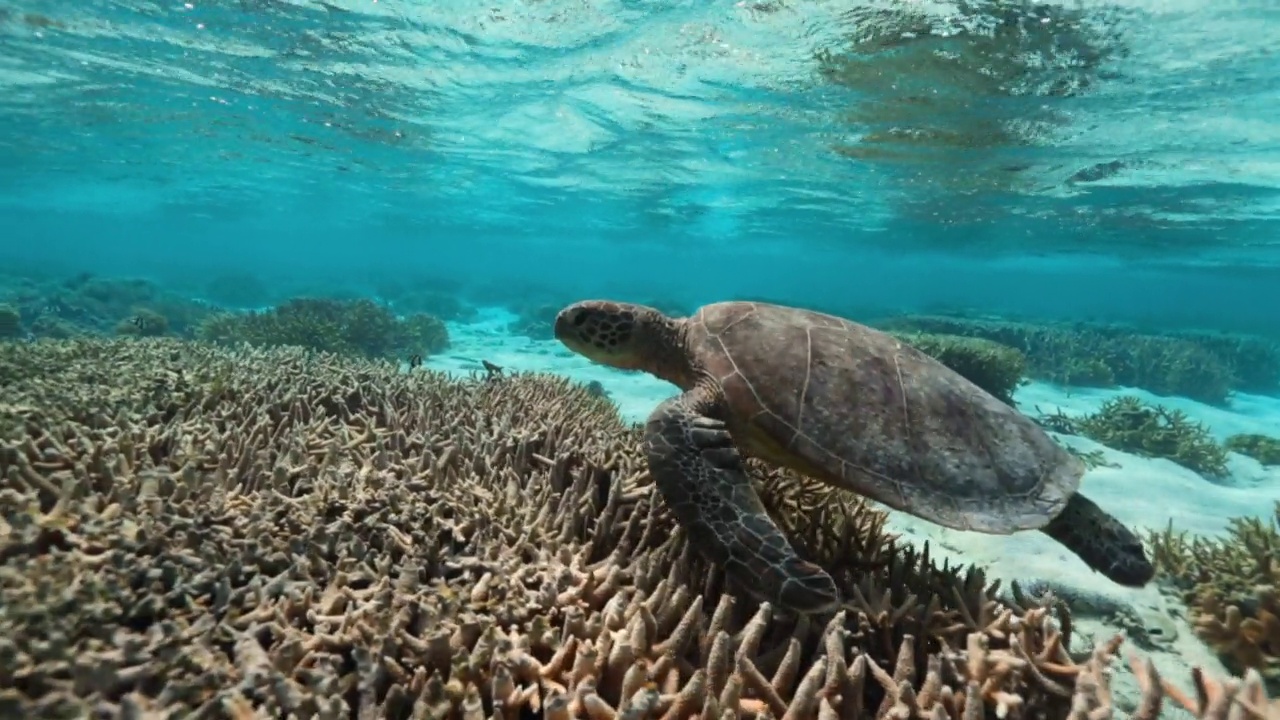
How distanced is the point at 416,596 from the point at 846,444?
7.73 feet

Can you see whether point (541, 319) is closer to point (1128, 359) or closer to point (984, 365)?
point (984, 365)

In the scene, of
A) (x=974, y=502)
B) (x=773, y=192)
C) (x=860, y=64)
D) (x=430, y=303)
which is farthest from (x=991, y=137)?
(x=430, y=303)


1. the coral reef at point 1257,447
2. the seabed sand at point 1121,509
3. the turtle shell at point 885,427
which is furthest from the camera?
the coral reef at point 1257,447

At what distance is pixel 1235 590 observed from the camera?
13.5ft

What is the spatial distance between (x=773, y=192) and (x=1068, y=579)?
971 inches

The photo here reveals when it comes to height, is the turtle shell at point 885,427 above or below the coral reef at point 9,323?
above

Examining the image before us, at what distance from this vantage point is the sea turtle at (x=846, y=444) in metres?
3.06

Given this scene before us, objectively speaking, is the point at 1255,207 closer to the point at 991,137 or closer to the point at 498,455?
the point at 991,137

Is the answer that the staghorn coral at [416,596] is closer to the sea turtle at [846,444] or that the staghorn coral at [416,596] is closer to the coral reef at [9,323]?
the sea turtle at [846,444]

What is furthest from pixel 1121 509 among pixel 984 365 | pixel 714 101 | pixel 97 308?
pixel 97 308

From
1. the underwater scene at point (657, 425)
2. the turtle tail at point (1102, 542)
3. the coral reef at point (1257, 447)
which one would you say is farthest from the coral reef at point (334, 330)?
the coral reef at point (1257, 447)

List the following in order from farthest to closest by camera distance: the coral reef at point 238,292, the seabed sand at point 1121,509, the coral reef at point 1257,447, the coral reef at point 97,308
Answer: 1. the coral reef at point 238,292
2. the coral reef at point 97,308
3. the coral reef at point 1257,447
4. the seabed sand at point 1121,509

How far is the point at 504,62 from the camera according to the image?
14500 millimetres

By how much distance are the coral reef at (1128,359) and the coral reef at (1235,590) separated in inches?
478
